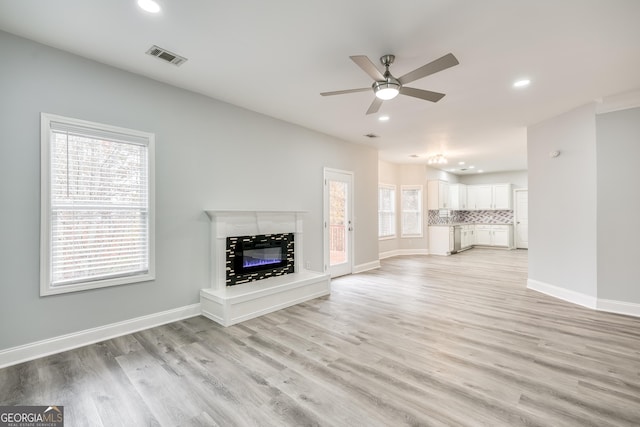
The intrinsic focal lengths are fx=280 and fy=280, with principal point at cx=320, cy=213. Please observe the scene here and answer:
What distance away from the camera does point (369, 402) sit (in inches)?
77.5

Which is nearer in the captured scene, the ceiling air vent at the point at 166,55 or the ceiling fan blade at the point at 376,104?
the ceiling air vent at the point at 166,55

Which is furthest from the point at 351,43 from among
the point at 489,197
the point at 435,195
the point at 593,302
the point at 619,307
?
the point at 489,197

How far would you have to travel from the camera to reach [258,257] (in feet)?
14.0

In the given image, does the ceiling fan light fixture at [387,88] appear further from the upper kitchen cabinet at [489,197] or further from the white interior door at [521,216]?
the white interior door at [521,216]

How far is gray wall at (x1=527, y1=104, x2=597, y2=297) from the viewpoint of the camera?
157 inches

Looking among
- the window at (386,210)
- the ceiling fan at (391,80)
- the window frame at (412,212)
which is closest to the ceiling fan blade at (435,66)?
the ceiling fan at (391,80)

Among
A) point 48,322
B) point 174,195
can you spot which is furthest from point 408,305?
point 48,322

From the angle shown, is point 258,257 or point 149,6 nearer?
point 149,6

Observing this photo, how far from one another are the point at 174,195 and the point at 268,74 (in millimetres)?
1850

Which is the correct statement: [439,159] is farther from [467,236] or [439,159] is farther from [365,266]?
[467,236]

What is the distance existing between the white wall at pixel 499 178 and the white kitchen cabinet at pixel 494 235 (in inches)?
65.6

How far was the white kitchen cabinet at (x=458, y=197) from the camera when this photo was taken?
10.0 m

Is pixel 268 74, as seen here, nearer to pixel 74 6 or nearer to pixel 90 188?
pixel 74 6

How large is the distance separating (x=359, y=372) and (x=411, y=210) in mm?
7511
